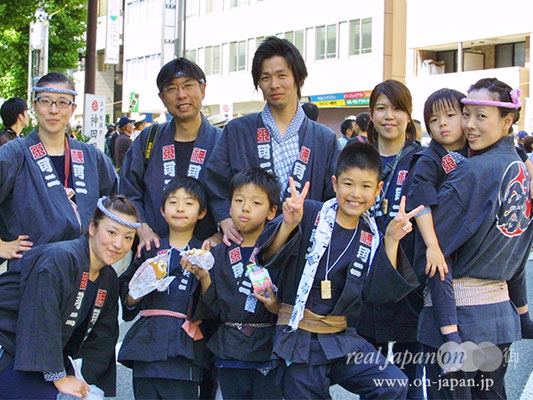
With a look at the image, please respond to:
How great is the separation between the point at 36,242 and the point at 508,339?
2723 millimetres

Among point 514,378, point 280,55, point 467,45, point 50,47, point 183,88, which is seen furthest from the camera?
point 467,45

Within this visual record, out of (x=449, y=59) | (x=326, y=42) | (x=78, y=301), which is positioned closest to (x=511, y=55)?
(x=449, y=59)

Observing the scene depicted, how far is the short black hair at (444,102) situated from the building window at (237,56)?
32445 millimetres

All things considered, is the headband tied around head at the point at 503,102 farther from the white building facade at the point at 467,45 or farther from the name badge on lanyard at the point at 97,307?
the white building facade at the point at 467,45

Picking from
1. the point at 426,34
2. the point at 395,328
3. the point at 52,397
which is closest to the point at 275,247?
the point at 395,328

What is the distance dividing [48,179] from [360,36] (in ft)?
89.0

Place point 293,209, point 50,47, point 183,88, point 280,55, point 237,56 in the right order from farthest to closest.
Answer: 1. point 237,56
2. point 50,47
3. point 183,88
4. point 280,55
5. point 293,209

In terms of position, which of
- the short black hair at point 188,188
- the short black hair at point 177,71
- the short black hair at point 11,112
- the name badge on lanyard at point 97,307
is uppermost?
the short black hair at point 11,112

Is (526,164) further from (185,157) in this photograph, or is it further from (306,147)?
(185,157)

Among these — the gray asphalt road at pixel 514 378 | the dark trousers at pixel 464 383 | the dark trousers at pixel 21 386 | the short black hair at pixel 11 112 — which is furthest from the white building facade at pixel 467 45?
the dark trousers at pixel 21 386

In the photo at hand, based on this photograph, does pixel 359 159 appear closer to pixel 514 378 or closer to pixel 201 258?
pixel 201 258

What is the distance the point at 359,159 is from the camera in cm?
337

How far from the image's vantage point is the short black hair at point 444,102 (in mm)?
3652

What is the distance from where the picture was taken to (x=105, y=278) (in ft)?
12.4
